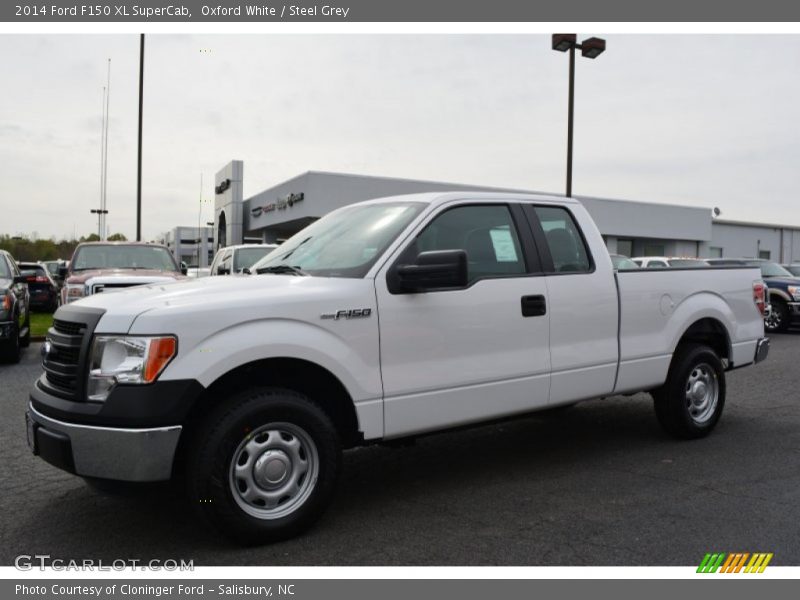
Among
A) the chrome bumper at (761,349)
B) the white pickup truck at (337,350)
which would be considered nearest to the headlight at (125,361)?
the white pickup truck at (337,350)

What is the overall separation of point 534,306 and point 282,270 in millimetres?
1684

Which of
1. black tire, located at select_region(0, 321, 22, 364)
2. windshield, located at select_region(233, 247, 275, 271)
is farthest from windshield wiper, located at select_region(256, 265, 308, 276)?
windshield, located at select_region(233, 247, 275, 271)

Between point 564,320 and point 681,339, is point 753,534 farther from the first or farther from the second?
point 681,339

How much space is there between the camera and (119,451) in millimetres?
3566

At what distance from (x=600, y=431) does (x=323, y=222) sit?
10.4ft

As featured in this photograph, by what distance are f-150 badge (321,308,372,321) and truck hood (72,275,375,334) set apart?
24 mm

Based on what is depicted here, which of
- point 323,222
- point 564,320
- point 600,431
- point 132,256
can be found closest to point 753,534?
point 564,320

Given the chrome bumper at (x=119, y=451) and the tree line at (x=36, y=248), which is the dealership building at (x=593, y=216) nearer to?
the tree line at (x=36, y=248)

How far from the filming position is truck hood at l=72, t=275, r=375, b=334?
12.1ft

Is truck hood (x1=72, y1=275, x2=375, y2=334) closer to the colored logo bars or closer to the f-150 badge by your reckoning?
the f-150 badge

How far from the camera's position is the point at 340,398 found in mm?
4285

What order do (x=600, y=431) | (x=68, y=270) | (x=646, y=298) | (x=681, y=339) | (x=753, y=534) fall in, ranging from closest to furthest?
(x=753, y=534), (x=646, y=298), (x=681, y=339), (x=600, y=431), (x=68, y=270)

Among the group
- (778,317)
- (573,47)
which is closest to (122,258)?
(573,47)

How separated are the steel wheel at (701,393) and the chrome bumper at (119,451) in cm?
426
